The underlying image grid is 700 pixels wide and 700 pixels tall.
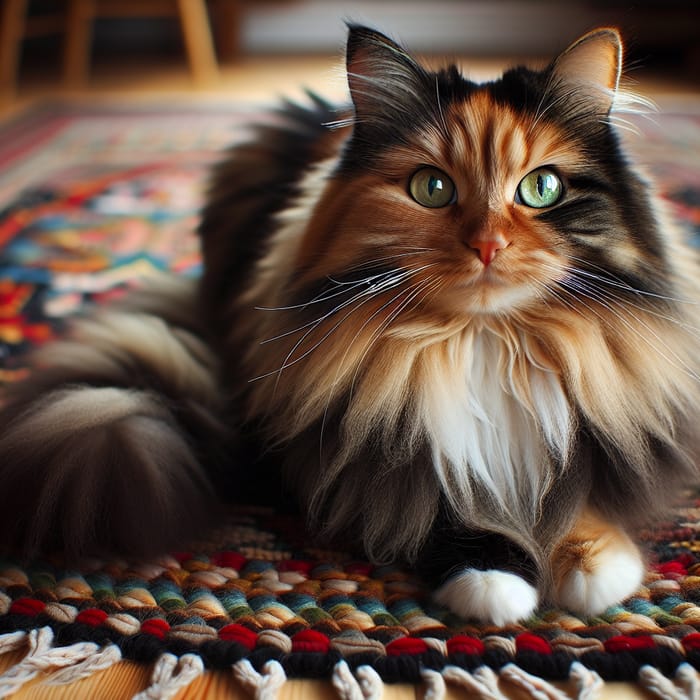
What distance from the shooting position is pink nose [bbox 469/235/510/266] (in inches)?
36.9

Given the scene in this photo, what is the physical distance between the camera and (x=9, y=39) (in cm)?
386

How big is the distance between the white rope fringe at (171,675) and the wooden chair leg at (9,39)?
3602 mm

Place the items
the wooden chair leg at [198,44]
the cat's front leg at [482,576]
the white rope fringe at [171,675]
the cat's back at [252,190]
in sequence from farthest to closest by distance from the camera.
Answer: the wooden chair leg at [198,44]
the cat's back at [252,190]
the cat's front leg at [482,576]
the white rope fringe at [171,675]

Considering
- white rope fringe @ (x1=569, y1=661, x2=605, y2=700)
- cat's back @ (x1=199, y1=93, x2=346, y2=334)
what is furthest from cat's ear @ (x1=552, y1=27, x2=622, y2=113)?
white rope fringe @ (x1=569, y1=661, x2=605, y2=700)

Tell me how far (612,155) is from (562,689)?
0.71m

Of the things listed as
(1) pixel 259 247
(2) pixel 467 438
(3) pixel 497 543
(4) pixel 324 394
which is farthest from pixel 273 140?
(3) pixel 497 543

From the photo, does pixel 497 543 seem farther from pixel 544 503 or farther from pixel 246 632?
pixel 246 632

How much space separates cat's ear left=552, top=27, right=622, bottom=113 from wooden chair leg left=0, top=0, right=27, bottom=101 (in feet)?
11.5

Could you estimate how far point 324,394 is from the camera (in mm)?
1081

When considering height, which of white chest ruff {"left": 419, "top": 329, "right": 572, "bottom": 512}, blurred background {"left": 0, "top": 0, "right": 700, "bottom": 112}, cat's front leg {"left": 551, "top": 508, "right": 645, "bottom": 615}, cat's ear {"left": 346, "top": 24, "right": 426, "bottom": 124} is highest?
blurred background {"left": 0, "top": 0, "right": 700, "bottom": 112}

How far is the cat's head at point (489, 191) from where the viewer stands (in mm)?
973

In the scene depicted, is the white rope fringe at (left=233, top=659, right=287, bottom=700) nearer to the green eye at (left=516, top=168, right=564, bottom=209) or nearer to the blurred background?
the green eye at (left=516, top=168, right=564, bottom=209)

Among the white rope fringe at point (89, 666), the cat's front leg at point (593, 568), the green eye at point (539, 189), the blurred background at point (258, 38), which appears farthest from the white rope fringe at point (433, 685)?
the blurred background at point (258, 38)

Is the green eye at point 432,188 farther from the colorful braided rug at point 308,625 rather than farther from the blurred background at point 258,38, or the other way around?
the blurred background at point 258,38
